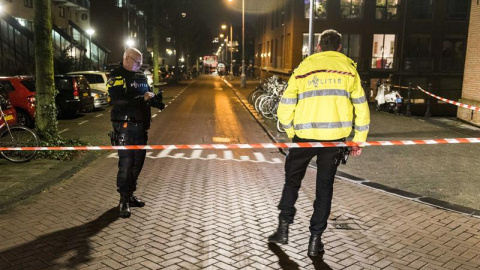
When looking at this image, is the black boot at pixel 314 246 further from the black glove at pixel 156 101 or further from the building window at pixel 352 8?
the building window at pixel 352 8

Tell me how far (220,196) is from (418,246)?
284cm

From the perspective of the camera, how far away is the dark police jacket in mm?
5355

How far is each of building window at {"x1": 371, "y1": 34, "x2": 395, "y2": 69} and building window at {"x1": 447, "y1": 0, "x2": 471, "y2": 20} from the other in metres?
4.82

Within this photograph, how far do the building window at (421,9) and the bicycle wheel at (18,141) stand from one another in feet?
101

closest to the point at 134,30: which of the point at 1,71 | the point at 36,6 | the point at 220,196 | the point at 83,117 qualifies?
the point at 1,71

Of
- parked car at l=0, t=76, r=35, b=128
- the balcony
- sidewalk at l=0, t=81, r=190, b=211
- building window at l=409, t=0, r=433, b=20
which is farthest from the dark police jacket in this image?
the balcony

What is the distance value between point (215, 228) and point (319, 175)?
151cm

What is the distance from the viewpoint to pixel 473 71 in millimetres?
13859

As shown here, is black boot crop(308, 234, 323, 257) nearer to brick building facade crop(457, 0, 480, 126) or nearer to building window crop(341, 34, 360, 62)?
brick building facade crop(457, 0, 480, 126)

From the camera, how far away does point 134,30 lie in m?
65.6

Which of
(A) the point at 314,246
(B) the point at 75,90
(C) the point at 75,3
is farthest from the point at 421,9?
(A) the point at 314,246

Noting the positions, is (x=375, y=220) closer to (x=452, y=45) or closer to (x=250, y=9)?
(x=452, y=45)

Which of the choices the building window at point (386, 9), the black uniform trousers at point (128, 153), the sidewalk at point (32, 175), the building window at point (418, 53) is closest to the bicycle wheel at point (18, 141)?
the sidewalk at point (32, 175)

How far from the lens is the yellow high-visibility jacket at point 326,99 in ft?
13.5
